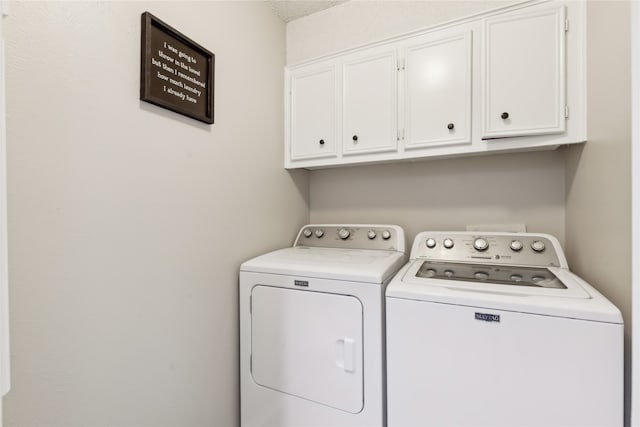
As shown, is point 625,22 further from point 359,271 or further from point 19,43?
point 19,43

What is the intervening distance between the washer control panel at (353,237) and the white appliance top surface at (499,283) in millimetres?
145

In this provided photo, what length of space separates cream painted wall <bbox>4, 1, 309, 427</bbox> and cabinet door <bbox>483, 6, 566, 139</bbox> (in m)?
1.28

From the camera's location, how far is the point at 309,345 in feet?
4.35

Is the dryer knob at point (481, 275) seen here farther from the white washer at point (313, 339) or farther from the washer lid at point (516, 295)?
the white washer at point (313, 339)

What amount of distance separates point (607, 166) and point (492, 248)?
60cm

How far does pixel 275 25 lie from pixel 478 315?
2.03 meters

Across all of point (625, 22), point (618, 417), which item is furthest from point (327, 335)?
point (625, 22)

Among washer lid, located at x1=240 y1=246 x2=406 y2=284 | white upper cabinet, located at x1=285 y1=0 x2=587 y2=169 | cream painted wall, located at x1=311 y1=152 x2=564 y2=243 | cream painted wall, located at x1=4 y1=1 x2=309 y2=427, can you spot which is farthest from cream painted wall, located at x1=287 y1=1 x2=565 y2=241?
cream painted wall, located at x1=4 y1=1 x2=309 y2=427

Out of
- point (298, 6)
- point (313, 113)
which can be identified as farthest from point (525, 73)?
point (298, 6)

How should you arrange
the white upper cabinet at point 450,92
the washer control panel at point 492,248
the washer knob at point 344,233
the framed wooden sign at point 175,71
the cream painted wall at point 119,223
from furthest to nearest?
the washer knob at point 344,233, the washer control panel at point 492,248, the white upper cabinet at point 450,92, the framed wooden sign at point 175,71, the cream painted wall at point 119,223

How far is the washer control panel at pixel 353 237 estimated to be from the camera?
1.79 meters

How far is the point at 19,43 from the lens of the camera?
0.80 meters

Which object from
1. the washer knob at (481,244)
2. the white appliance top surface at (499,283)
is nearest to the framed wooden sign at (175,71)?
the white appliance top surface at (499,283)

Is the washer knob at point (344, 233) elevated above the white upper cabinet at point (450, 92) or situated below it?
below
